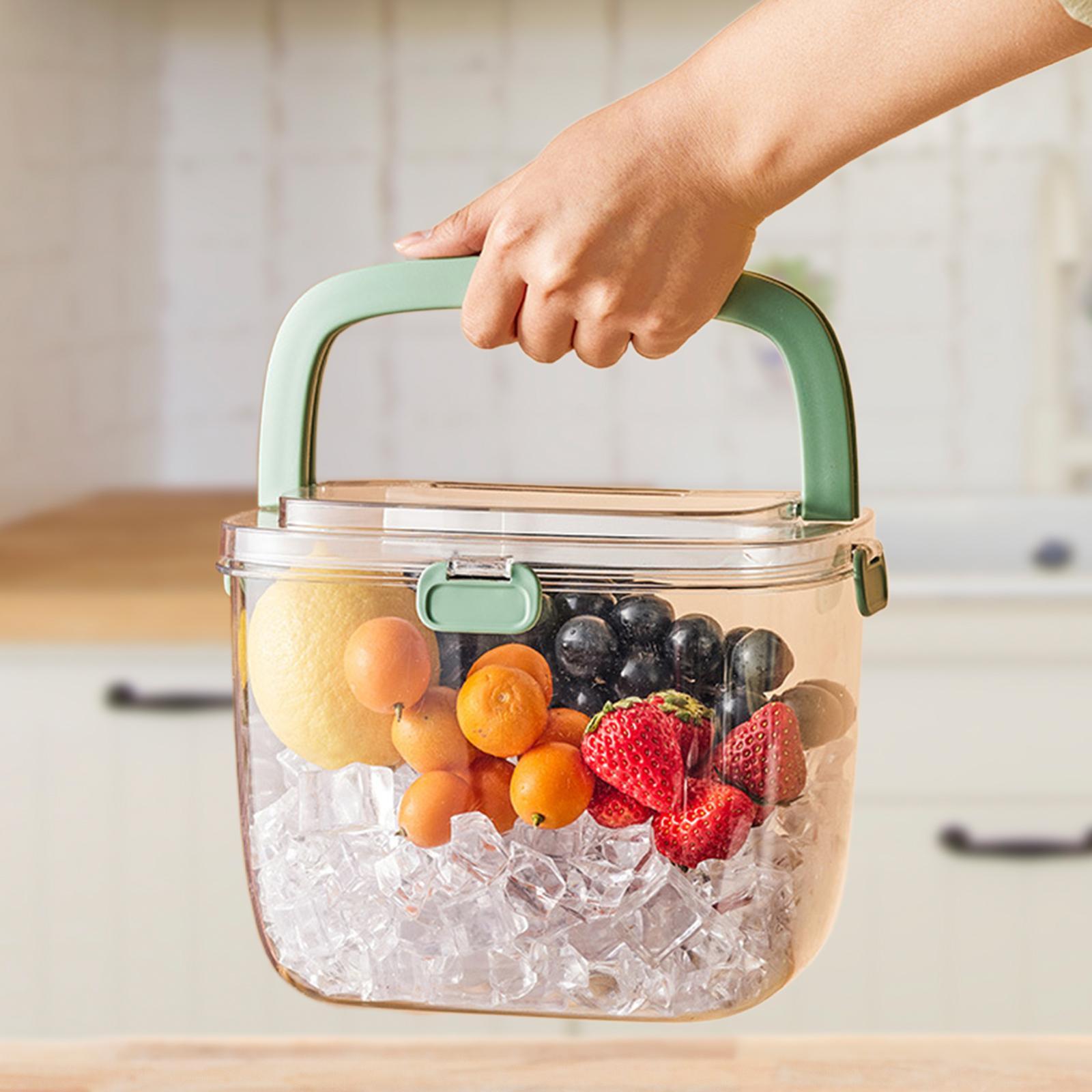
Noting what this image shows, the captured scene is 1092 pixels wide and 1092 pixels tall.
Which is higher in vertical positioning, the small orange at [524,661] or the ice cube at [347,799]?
the small orange at [524,661]

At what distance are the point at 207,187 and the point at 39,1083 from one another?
1.72m

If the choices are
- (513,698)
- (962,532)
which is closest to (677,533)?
(513,698)

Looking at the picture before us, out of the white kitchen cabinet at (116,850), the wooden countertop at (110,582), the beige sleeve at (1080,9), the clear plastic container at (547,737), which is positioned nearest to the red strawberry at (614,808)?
the clear plastic container at (547,737)

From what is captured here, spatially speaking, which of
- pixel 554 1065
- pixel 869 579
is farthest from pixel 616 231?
pixel 554 1065

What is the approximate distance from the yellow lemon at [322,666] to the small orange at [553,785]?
40 mm

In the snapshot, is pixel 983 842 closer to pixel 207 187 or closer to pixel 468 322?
pixel 468 322

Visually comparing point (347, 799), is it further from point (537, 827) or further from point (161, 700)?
point (161, 700)

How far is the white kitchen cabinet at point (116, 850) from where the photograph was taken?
4.20ft

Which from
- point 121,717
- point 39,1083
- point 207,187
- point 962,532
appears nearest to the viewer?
point 39,1083

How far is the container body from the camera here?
407mm

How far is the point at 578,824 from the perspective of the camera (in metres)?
0.41

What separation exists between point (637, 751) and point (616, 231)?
0.51 feet

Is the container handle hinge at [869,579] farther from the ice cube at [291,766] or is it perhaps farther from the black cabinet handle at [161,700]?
the black cabinet handle at [161,700]

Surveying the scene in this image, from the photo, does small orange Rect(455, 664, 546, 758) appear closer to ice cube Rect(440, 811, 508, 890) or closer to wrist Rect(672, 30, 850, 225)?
ice cube Rect(440, 811, 508, 890)
